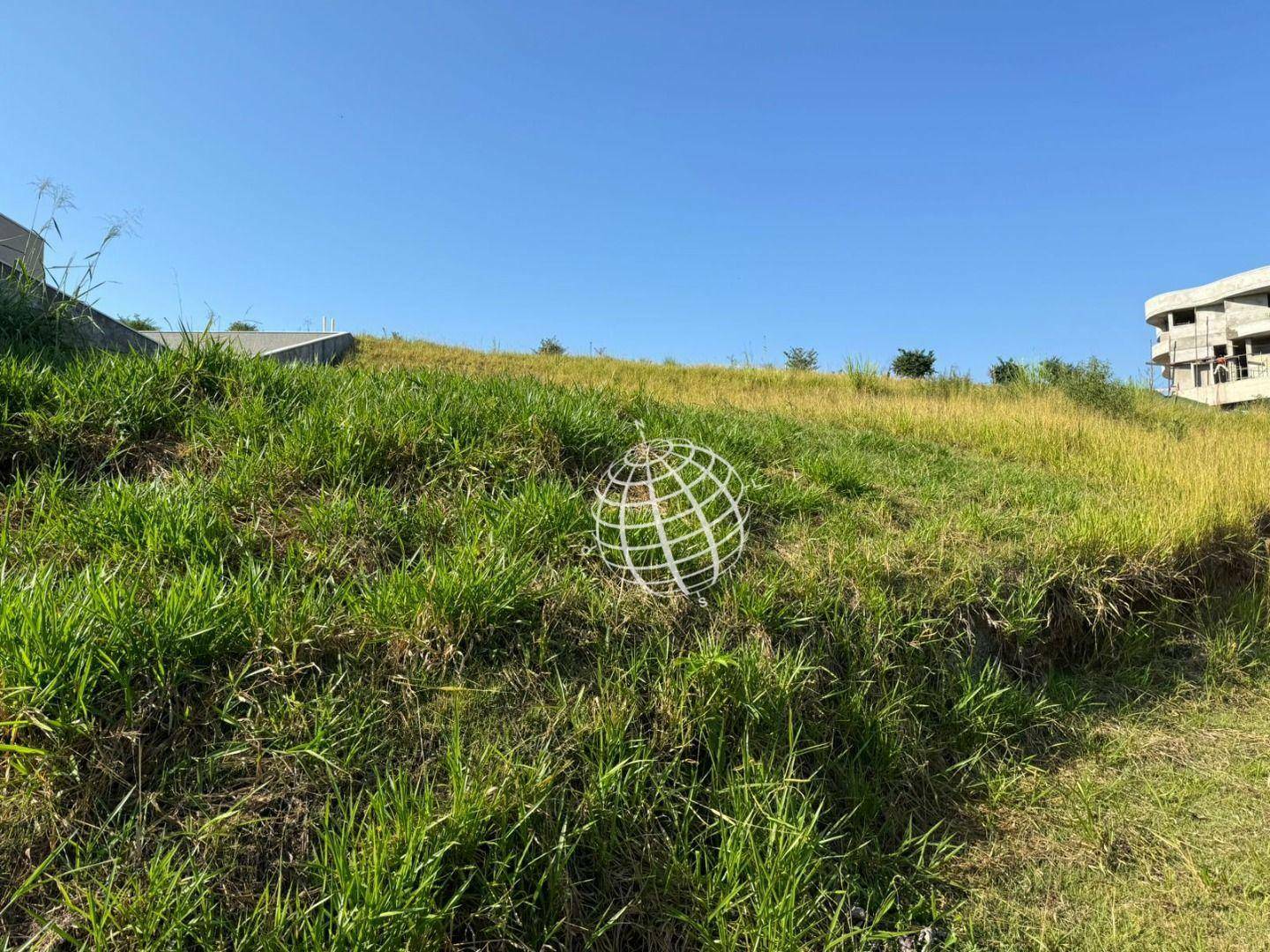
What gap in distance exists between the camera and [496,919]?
184 centimetres

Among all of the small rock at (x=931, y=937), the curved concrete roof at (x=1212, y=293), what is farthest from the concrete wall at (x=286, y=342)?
the curved concrete roof at (x=1212, y=293)

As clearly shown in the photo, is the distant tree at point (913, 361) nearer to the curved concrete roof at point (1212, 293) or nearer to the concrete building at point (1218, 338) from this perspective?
the concrete building at point (1218, 338)

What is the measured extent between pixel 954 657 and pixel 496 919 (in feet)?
8.32

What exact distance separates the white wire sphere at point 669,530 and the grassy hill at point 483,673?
135mm

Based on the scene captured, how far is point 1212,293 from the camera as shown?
42.7 m

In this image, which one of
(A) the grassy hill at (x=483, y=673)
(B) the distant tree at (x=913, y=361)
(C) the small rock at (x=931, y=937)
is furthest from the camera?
(B) the distant tree at (x=913, y=361)

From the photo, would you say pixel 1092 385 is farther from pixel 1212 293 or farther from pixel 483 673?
pixel 1212 293

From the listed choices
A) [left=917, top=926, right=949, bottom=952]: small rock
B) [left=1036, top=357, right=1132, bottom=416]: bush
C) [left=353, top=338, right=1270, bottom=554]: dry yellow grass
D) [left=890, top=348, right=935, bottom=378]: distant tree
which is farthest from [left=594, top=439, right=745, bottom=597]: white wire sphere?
[left=890, top=348, right=935, bottom=378]: distant tree

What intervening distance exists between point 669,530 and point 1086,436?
673 centimetres

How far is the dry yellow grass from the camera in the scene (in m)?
4.89

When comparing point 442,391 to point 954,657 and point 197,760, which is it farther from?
point 954,657

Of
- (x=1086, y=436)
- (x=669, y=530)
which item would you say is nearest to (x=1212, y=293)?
(x=1086, y=436)

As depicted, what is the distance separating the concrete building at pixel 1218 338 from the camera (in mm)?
35969

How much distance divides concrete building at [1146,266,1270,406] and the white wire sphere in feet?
136
